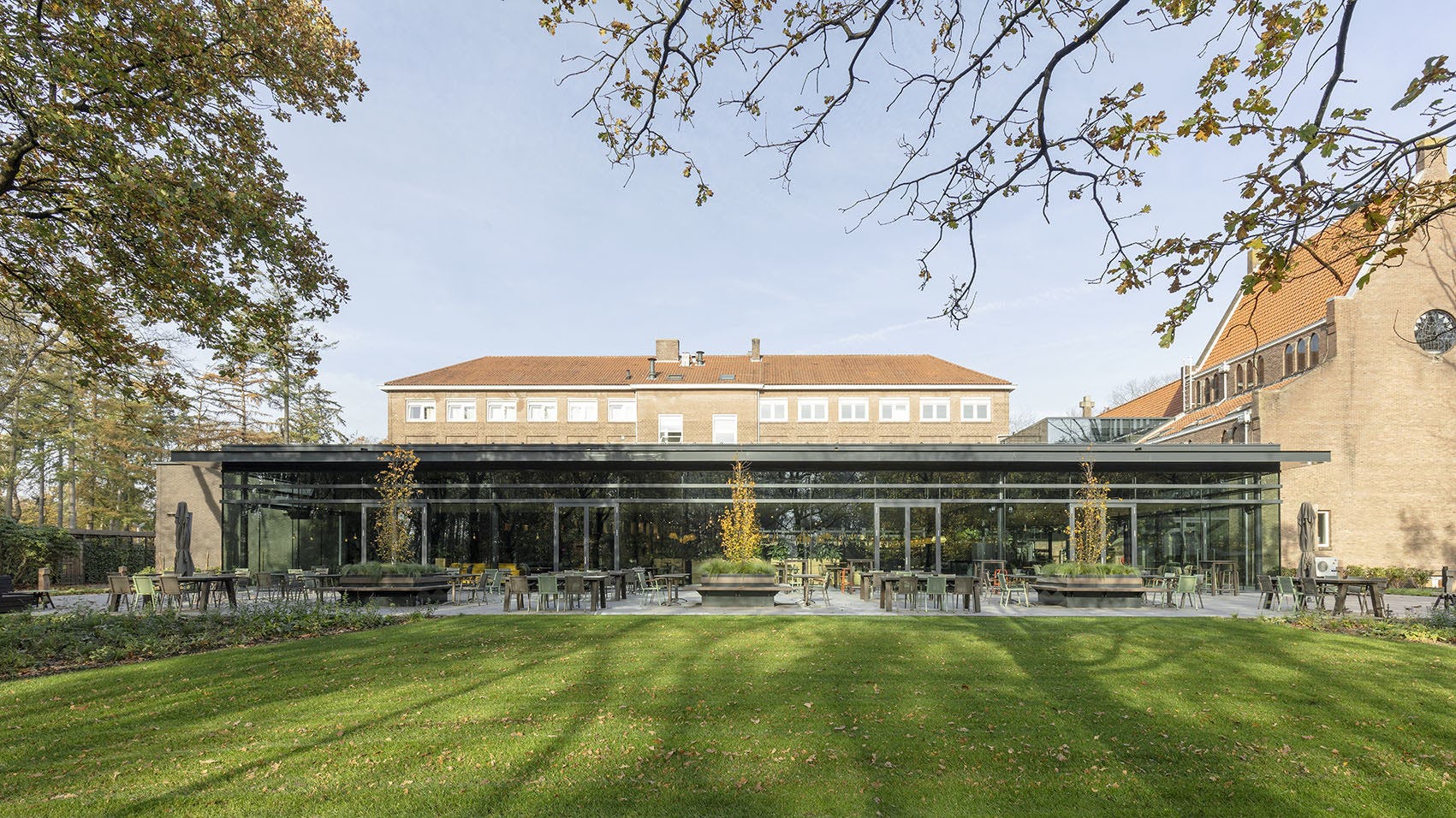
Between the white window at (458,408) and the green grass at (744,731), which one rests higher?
the white window at (458,408)

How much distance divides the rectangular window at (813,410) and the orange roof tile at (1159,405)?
15.9 meters

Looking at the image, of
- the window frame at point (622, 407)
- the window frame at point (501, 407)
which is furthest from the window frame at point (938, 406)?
the window frame at point (501, 407)

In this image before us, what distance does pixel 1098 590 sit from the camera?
16.9m

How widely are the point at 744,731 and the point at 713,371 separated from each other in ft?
113

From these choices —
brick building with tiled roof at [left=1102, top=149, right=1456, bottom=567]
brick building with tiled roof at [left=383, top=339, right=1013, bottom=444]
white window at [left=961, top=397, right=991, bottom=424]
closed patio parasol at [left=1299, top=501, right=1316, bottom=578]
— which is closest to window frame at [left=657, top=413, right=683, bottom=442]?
brick building with tiled roof at [left=383, top=339, right=1013, bottom=444]

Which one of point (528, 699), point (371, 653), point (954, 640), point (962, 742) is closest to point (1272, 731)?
point (962, 742)

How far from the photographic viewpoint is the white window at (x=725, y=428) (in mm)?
38031

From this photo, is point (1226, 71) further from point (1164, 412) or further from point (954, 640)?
point (1164, 412)

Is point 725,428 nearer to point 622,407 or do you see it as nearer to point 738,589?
point 622,407

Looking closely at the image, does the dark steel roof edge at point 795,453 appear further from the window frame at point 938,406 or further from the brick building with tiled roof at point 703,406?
the window frame at point 938,406

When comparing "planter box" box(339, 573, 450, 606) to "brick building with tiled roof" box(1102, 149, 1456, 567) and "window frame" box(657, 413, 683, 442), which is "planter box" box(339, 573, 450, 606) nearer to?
"window frame" box(657, 413, 683, 442)

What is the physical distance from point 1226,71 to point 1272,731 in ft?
19.6

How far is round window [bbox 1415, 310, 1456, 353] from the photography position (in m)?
27.0

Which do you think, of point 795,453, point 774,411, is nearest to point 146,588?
point 795,453
